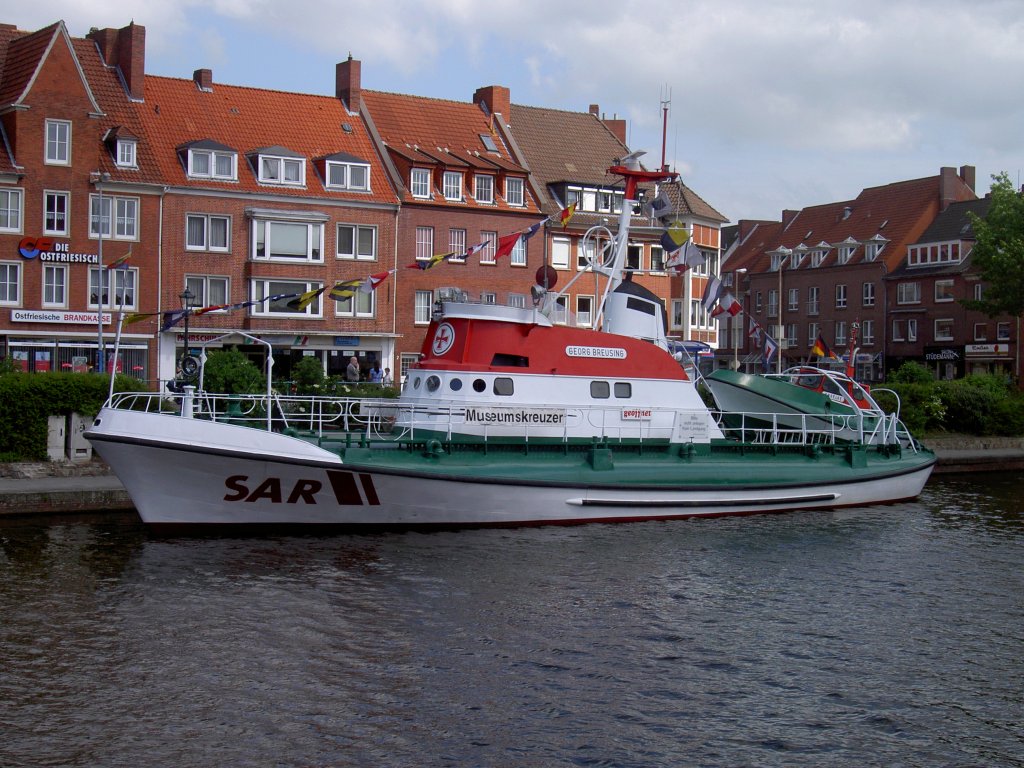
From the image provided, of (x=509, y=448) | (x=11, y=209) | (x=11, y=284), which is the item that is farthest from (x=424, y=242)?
(x=509, y=448)

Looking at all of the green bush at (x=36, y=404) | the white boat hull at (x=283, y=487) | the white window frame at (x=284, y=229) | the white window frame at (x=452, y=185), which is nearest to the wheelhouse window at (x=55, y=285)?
the white window frame at (x=284, y=229)

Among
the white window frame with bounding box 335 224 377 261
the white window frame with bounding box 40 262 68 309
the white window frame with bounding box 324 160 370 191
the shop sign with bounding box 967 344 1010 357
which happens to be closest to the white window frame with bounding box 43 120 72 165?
the white window frame with bounding box 40 262 68 309

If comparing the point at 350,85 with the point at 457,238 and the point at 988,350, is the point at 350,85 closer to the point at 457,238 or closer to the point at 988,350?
the point at 457,238

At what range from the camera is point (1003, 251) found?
55.2 metres

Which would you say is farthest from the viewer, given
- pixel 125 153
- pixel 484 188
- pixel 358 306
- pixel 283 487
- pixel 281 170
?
pixel 484 188

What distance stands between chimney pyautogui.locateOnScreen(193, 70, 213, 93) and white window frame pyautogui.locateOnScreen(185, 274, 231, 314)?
943 cm

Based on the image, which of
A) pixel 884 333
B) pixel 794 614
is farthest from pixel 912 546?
pixel 884 333

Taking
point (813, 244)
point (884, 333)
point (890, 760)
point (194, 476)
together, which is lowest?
point (890, 760)

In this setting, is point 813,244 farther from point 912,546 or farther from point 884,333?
point 912,546

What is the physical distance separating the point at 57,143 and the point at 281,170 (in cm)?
922

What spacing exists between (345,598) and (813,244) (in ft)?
243

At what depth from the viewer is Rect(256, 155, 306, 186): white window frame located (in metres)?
50.4

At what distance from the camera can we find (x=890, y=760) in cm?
1169

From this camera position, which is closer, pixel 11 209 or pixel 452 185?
pixel 11 209
